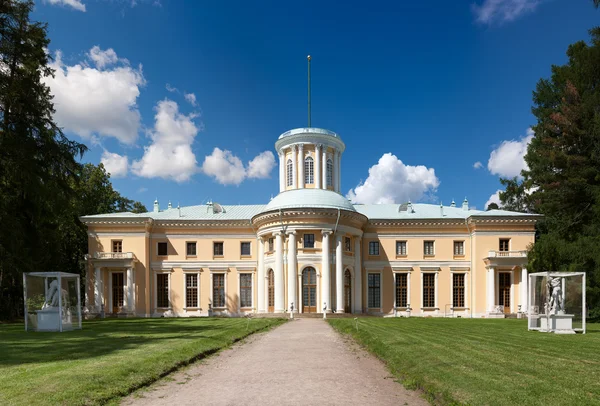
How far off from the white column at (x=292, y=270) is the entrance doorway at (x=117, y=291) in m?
15.2

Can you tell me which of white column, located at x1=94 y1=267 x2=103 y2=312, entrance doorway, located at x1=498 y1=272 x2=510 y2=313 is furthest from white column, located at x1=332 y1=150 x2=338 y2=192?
white column, located at x1=94 y1=267 x2=103 y2=312

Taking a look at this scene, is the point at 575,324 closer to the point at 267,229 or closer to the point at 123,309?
the point at 267,229

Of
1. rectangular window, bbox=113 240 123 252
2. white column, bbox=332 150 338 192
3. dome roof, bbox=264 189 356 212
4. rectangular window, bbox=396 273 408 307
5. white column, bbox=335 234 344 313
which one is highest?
white column, bbox=332 150 338 192

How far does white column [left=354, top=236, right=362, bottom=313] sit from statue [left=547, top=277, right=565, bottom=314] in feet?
62.8

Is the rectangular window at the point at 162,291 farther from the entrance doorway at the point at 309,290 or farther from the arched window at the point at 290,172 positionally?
the arched window at the point at 290,172

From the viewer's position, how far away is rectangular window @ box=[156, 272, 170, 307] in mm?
42812

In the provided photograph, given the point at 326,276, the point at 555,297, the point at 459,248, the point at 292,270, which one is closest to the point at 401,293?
the point at 459,248

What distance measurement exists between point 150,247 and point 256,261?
31.1 ft

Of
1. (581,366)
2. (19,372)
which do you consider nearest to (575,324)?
(581,366)

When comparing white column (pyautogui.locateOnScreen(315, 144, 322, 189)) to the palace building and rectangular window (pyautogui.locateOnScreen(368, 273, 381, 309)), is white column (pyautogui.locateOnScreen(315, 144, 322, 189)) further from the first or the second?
rectangular window (pyautogui.locateOnScreen(368, 273, 381, 309))

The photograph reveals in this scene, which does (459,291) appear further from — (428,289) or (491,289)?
(491,289)

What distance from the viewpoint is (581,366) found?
1075cm

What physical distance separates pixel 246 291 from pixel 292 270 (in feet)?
25.0

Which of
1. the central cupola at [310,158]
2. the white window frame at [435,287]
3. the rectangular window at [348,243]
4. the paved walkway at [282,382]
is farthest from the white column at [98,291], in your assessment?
the paved walkway at [282,382]
